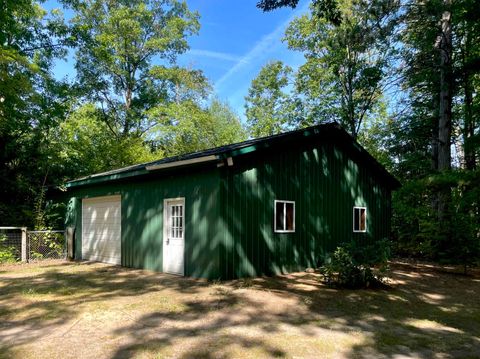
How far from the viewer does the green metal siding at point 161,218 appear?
28.5ft

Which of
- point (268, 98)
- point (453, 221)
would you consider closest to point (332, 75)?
point (268, 98)

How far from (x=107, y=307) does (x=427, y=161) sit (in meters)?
17.5

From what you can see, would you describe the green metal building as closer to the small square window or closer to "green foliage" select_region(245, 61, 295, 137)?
the small square window

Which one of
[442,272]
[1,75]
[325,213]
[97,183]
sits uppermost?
[1,75]

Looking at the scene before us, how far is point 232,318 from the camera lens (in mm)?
5797

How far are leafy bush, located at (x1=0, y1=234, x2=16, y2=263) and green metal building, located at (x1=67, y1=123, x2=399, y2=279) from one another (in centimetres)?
223

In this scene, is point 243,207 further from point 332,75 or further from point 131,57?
point 131,57

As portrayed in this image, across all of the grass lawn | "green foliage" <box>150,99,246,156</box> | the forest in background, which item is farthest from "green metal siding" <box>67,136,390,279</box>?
"green foliage" <box>150,99,246,156</box>

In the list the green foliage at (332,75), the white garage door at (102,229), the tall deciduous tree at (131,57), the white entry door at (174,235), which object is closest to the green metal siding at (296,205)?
the white entry door at (174,235)

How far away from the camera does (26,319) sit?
5.78 m

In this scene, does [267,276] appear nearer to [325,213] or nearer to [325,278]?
[325,278]

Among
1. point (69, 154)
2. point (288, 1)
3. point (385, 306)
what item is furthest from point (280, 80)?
point (385, 306)

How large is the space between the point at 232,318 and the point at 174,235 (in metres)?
4.34

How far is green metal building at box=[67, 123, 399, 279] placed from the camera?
8742 millimetres
